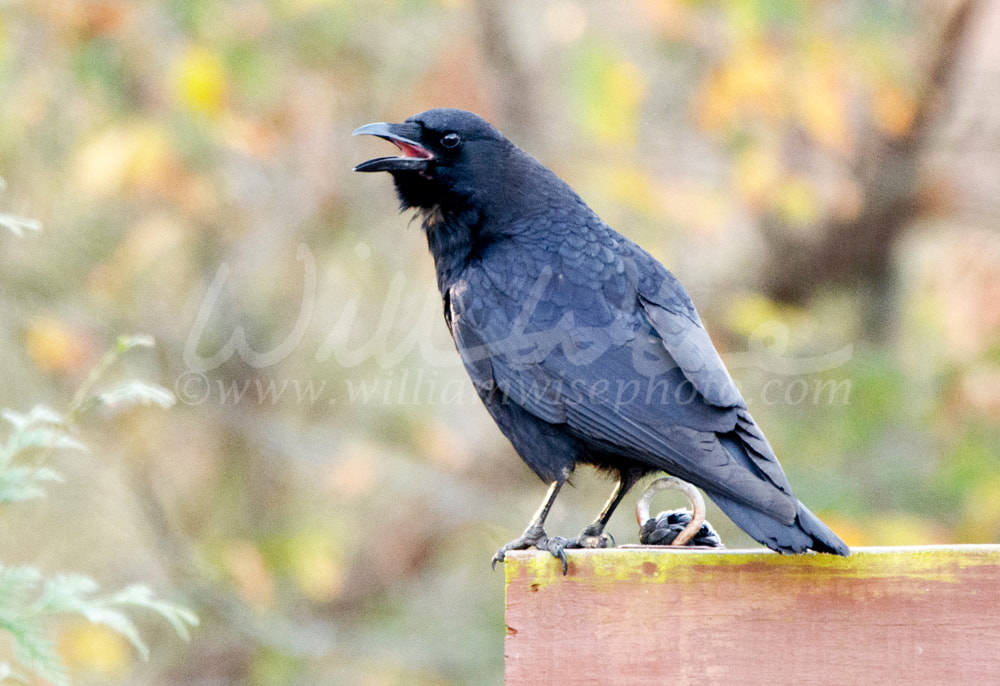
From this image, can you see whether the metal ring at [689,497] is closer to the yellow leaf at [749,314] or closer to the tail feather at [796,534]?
the tail feather at [796,534]

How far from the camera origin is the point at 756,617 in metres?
2.51

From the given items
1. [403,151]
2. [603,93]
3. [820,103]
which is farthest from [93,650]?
[820,103]

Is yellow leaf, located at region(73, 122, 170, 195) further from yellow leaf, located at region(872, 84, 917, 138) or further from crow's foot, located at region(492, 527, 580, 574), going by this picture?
yellow leaf, located at region(872, 84, 917, 138)

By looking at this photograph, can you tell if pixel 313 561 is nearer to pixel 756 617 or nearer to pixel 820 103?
pixel 820 103

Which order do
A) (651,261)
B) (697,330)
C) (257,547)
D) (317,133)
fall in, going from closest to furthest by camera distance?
1. (697,330)
2. (651,261)
3. (257,547)
4. (317,133)

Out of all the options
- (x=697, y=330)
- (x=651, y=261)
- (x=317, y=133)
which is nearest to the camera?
(x=697, y=330)

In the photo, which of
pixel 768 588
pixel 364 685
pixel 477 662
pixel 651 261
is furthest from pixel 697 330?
pixel 364 685

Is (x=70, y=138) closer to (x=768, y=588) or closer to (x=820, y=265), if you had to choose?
(x=820, y=265)

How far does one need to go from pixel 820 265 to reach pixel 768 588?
5454 mm

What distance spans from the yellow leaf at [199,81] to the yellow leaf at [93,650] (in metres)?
3.22

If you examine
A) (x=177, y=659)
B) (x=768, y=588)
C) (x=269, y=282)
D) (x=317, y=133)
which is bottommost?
(x=768, y=588)

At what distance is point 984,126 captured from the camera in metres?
7.43

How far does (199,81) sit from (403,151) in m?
2.35

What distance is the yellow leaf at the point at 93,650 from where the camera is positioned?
691 cm
